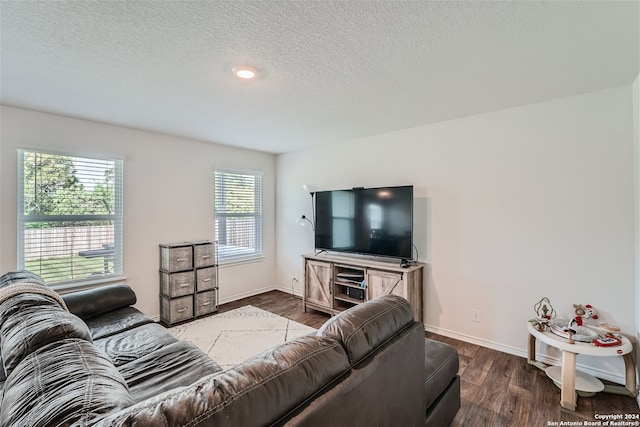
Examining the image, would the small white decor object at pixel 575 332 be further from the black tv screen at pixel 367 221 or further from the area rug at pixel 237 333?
the area rug at pixel 237 333

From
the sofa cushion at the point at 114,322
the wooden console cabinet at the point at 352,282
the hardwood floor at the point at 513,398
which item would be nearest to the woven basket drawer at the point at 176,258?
the sofa cushion at the point at 114,322

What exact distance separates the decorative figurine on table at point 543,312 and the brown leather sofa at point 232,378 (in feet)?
3.56

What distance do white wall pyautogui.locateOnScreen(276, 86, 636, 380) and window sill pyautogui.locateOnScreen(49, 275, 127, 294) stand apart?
130 inches

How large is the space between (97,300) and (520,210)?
153 inches

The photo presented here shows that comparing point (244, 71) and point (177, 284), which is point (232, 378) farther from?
point (177, 284)

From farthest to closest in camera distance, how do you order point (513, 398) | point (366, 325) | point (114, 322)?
point (114, 322) → point (513, 398) → point (366, 325)

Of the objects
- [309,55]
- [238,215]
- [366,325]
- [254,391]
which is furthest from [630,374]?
[238,215]

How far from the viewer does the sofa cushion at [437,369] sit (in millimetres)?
1594

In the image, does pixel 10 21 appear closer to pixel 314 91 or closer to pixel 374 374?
pixel 314 91

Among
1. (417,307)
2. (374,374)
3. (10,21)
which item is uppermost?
(10,21)

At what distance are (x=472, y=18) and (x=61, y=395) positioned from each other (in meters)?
2.28

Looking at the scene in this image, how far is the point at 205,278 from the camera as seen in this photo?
149 inches

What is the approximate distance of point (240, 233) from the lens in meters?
4.67

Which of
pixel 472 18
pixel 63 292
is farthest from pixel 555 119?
pixel 63 292
